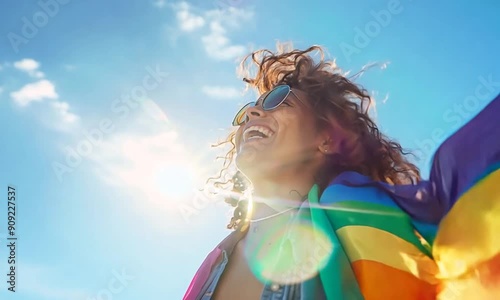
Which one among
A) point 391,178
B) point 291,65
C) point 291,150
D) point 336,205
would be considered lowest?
point 336,205

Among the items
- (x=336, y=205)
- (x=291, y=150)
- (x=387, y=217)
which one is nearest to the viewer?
(x=387, y=217)

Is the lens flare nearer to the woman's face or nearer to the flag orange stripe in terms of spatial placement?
the flag orange stripe

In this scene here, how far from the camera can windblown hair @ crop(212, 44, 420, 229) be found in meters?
3.24

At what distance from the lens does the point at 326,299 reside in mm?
2418

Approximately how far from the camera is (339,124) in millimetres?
3443

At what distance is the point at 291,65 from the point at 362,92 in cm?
59

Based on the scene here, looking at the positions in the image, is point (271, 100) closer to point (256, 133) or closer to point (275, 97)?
point (275, 97)

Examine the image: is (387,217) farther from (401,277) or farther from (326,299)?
(326,299)

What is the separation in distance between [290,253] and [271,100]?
1.12 metres

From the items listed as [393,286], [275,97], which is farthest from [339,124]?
[393,286]

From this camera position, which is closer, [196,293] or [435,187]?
[435,187]

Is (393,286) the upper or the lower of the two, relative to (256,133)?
lower

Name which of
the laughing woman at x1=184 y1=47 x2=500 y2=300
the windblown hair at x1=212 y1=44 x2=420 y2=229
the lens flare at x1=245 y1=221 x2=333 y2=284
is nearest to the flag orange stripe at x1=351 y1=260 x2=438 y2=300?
the laughing woman at x1=184 y1=47 x2=500 y2=300

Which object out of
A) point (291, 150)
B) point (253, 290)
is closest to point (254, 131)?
point (291, 150)
